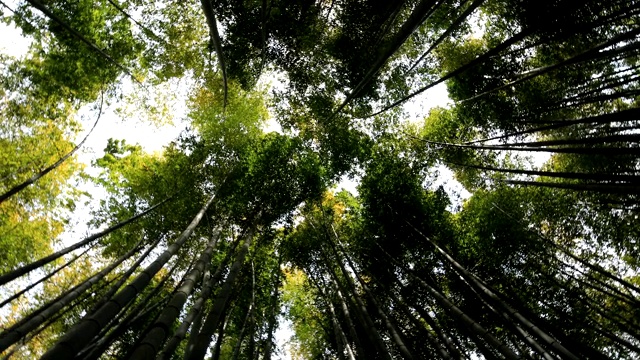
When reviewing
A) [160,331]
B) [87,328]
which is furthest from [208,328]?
[87,328]

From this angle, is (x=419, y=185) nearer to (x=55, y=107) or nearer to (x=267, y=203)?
(x=267, y=203)

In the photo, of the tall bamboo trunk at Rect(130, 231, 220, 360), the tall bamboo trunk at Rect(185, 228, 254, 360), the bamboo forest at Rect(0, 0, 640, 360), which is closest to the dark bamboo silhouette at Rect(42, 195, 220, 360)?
the tall bamboo trunk at Rect(130, 231, 220, 360)

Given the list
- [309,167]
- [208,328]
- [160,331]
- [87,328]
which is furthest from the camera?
[309,167]

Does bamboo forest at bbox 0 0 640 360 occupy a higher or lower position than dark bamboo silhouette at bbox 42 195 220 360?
higher

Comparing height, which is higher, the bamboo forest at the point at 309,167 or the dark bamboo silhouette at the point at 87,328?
the bamboo forest at the point at 309,167

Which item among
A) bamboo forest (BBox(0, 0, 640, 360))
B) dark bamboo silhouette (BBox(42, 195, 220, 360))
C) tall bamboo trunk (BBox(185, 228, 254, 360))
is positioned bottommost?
dark bamboo silhouette (BBox(42, 195, 220, 360))

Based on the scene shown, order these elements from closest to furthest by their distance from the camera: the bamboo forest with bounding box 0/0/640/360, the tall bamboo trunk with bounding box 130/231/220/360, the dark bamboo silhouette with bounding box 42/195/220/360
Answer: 1. the dark bamboo silhouette with bounding box 42/195/220/360
2. the tall bamboo trunk with bounding box 130/231/220/360
3. the bamboo forest with bounding box 0/0/640/360

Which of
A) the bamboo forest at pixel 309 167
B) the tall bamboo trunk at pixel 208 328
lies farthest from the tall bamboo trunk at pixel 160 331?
the bamboo forest at pixel 309 167

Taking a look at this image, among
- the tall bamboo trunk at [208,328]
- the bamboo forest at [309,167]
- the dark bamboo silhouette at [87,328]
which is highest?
the bamboo forest at [309,167]

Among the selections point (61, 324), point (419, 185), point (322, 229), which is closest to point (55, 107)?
point (61, 324)

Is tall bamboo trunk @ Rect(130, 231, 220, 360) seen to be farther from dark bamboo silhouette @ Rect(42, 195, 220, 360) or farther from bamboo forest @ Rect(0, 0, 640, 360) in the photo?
bamboo forest @ Rect(0, 0, 640, 360)

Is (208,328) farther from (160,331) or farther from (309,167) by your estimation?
(309,167)

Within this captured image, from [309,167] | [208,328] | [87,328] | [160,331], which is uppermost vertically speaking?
[309,167]

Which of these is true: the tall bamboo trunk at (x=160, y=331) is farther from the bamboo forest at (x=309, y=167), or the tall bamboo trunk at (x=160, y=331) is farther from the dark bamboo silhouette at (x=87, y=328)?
the bamboo forest at (x=309, y=167)
